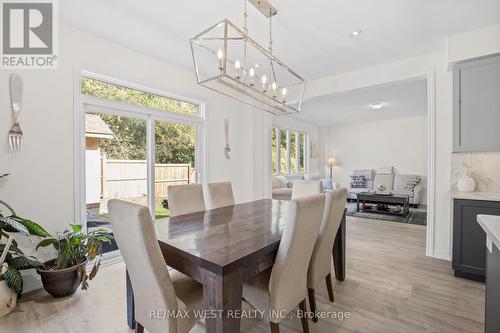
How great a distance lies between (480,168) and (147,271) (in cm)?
369

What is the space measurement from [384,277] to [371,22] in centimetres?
267

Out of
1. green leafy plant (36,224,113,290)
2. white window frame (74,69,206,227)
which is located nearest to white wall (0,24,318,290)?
white window frame (74,69,206,227)

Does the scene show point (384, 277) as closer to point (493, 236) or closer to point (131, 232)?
point (493, 236)

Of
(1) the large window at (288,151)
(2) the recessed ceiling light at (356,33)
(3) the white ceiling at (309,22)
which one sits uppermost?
(3) the white ceiling at (309,22)

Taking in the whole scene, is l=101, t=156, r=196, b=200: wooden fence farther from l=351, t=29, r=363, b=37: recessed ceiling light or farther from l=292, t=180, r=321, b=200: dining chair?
l=351, t=29, r=363, b=37: recessed ceiling light

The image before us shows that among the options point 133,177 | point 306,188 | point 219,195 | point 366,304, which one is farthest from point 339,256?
point 133,177

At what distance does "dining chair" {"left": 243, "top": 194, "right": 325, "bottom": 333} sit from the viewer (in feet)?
4.65

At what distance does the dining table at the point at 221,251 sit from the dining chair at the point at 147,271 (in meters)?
0.17

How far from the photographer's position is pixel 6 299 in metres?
1.95

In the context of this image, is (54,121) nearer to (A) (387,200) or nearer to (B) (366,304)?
(B) (366,304)

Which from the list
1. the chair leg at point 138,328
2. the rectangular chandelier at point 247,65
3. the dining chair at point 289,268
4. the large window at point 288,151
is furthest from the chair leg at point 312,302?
the large window at point 288,151

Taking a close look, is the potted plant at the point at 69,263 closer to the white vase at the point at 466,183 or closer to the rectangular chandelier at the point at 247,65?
the rectangular chandelier at the point at 247,65

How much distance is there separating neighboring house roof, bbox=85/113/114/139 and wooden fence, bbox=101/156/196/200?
0.29 meters

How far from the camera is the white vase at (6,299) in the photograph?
1927mm
